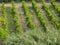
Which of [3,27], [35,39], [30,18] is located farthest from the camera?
[30,18]

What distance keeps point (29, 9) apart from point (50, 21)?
7.42 feet

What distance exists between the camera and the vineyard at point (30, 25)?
5.75 m

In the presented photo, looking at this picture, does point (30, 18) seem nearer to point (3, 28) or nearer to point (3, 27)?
point (3, 27)

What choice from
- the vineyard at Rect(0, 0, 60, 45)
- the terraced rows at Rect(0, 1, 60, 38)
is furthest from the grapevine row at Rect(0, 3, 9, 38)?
the terraced rows at Rect(0, 1, 60, 38)

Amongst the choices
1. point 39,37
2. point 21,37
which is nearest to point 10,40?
point 21,37

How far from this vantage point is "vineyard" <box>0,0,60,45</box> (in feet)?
18.9

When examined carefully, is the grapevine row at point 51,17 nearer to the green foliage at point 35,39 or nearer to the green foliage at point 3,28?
the green foliage at point 3,28

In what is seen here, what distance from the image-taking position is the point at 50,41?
5570mm

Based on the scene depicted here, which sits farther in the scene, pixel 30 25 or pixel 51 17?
pixel 51 17

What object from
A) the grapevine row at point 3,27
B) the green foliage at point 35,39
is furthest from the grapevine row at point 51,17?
the green foliage at point 35,39

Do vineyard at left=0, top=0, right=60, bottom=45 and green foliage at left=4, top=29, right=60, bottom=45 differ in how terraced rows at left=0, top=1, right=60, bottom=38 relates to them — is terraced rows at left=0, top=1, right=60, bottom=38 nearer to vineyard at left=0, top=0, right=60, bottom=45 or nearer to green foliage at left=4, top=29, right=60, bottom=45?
vineyard at left=0, top=0, right=60, bottom=45

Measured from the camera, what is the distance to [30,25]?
1089 centimetres

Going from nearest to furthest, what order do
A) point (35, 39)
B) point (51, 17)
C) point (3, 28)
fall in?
point (35, 39) → point (3, 28) → point (51, 17)

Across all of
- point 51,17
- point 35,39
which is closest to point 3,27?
point 51,17
